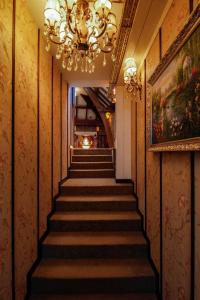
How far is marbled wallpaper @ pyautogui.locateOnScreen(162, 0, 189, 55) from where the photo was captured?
1.32 m

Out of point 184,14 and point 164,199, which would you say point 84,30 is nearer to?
point 184,14

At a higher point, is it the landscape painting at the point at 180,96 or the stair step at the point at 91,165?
the landscape painting at the point at 180,96

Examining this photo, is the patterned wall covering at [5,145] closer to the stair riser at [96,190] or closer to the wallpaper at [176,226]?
the wallpaper at [176,226]

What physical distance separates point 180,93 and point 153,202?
125 centimetres

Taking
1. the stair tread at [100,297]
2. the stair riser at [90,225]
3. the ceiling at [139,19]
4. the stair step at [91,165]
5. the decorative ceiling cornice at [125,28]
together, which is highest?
the ceiling at [139,19]

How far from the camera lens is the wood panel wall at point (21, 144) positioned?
1.45 meters

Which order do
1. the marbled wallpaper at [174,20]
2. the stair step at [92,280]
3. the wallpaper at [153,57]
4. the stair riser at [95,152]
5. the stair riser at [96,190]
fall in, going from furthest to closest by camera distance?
1. the stair riser at [95,152]
2. the stair riser at [96,190]
3. the stair step at [92,280]
4. the wallpaper at [153,57]
5. the marbled wallpaper at [174,20]

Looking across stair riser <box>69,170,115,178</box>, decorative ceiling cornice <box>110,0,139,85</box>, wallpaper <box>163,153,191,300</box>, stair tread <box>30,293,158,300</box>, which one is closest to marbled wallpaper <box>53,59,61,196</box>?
decorative ceiling cornice <box>110,0,139,85</box>

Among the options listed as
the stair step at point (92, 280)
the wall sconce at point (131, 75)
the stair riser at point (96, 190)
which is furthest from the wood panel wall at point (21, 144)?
the wall sconce at point (131, 75)

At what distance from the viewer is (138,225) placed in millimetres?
2777

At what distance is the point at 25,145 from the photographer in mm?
1860

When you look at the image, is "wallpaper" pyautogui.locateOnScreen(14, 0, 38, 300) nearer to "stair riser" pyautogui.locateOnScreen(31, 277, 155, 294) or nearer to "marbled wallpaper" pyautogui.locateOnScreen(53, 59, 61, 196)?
"stair riser" pyautogui.locateOnScreen(31, 277, 155, 294)

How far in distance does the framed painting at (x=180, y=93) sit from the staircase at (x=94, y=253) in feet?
4.71

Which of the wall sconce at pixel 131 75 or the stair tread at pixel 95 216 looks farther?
the stair tread at pixel 95 216
